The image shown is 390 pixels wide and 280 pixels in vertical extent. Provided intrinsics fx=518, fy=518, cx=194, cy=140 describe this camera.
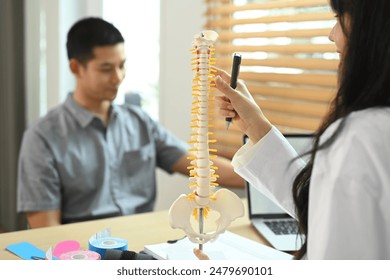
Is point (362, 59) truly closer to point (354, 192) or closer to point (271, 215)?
point (354, 192)

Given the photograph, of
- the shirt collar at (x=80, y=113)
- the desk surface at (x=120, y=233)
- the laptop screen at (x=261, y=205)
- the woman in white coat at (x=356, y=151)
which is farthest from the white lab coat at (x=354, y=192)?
the shirt collar at (x=80, y=113)

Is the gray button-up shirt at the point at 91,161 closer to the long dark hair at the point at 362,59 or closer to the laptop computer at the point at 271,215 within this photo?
the laptop computer at the point at 271,215

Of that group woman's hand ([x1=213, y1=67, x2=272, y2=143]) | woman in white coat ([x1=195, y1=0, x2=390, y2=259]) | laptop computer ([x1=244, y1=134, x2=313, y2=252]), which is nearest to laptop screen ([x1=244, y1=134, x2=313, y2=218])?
laptop computer ([x1=244, y1=134, x2=313, y2=252])

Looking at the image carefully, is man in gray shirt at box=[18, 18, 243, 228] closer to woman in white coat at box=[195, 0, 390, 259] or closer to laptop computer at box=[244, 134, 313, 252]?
laptop computer at box=[244, 134, 313, 252]

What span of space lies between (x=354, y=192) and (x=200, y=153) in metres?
0.34

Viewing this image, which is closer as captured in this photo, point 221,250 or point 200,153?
point 200,153

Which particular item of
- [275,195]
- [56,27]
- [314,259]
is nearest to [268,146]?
[275,195]

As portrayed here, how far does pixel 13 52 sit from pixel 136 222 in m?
1.81

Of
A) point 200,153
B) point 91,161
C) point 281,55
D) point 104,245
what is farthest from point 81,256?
point 281,55

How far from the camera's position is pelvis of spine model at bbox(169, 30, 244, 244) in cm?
89

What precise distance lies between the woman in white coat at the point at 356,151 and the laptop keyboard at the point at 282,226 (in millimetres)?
607

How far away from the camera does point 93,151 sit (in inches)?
70.1

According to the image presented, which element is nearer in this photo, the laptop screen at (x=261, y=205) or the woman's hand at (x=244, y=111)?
the woman's hand at (x=244, y=111)

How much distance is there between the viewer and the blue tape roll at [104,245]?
104 centimetres
